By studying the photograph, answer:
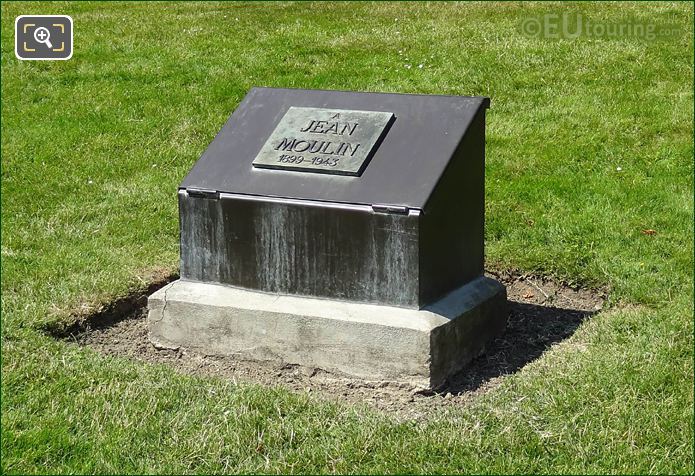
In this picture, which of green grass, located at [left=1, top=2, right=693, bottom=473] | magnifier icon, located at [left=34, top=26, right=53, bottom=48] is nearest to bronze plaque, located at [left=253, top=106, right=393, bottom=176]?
green grass, located at [left=1, top=2, right=693, bottom=473]

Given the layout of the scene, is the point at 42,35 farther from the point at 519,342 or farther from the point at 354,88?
the point at 519,342

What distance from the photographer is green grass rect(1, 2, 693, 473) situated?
4250 millimetres

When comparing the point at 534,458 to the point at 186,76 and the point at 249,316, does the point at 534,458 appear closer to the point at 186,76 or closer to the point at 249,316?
the point at 249,316

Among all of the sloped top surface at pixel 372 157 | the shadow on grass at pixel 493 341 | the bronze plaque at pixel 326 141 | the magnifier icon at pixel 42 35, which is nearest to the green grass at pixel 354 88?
the shadow on grass at pixel 493 341

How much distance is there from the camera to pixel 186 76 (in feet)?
32.7

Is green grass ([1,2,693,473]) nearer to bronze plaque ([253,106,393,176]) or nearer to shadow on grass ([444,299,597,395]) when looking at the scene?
shadow on grass ([444,299,597,395])

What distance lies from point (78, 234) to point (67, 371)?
2.13 meters

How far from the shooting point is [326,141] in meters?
5.09

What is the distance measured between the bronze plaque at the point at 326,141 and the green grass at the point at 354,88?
3.58ft

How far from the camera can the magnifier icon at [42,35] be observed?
39.8 feet

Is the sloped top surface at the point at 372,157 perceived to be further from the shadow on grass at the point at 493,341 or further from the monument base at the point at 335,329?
the shadow on grass at the point at 493,341
